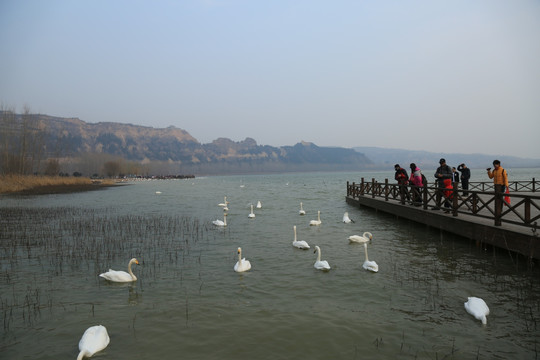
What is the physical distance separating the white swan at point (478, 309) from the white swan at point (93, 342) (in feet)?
24.1

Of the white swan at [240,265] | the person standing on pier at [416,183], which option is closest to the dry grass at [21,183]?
the white swan at [240,265]

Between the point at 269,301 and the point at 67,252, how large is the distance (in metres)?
9.48

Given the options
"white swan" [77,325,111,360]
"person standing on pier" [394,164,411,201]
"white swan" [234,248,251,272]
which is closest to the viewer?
"white swan" [77,325,111,360]

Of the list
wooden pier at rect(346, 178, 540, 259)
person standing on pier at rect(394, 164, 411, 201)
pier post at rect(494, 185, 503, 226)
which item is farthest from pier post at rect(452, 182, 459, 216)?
person standing on pier at rect(394, 164, 411, 201)

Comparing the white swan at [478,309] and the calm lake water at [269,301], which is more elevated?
the white swan at [478,309]

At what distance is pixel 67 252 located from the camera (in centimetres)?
1381

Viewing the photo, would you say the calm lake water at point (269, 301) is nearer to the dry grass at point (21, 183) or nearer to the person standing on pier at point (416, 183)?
the person standing on pier at point (416, 183)

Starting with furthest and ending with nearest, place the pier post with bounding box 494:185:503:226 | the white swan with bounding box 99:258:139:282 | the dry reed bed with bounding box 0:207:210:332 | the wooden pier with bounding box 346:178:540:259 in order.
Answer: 1. the pier post with bounding box 494:185:503:226
2. the wooden pier with bounding box 346:178:540:259
3. the white swan with bounding box 99:258:139:282
4. the dry reed bed with bounding box 0:207:210:332

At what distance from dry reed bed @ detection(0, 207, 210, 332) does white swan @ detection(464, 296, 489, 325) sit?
7.96 m

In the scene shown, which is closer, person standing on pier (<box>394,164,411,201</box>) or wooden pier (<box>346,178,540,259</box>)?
wooden pier (<box>346,178,540,259</box>)

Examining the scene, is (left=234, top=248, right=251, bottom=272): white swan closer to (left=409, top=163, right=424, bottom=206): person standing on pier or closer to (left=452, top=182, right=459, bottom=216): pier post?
(left=452, top=182, right=459, bottom=216): pier post

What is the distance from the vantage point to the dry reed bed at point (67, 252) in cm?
905

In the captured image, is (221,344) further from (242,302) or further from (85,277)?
(85,277)

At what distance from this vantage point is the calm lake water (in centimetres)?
645
